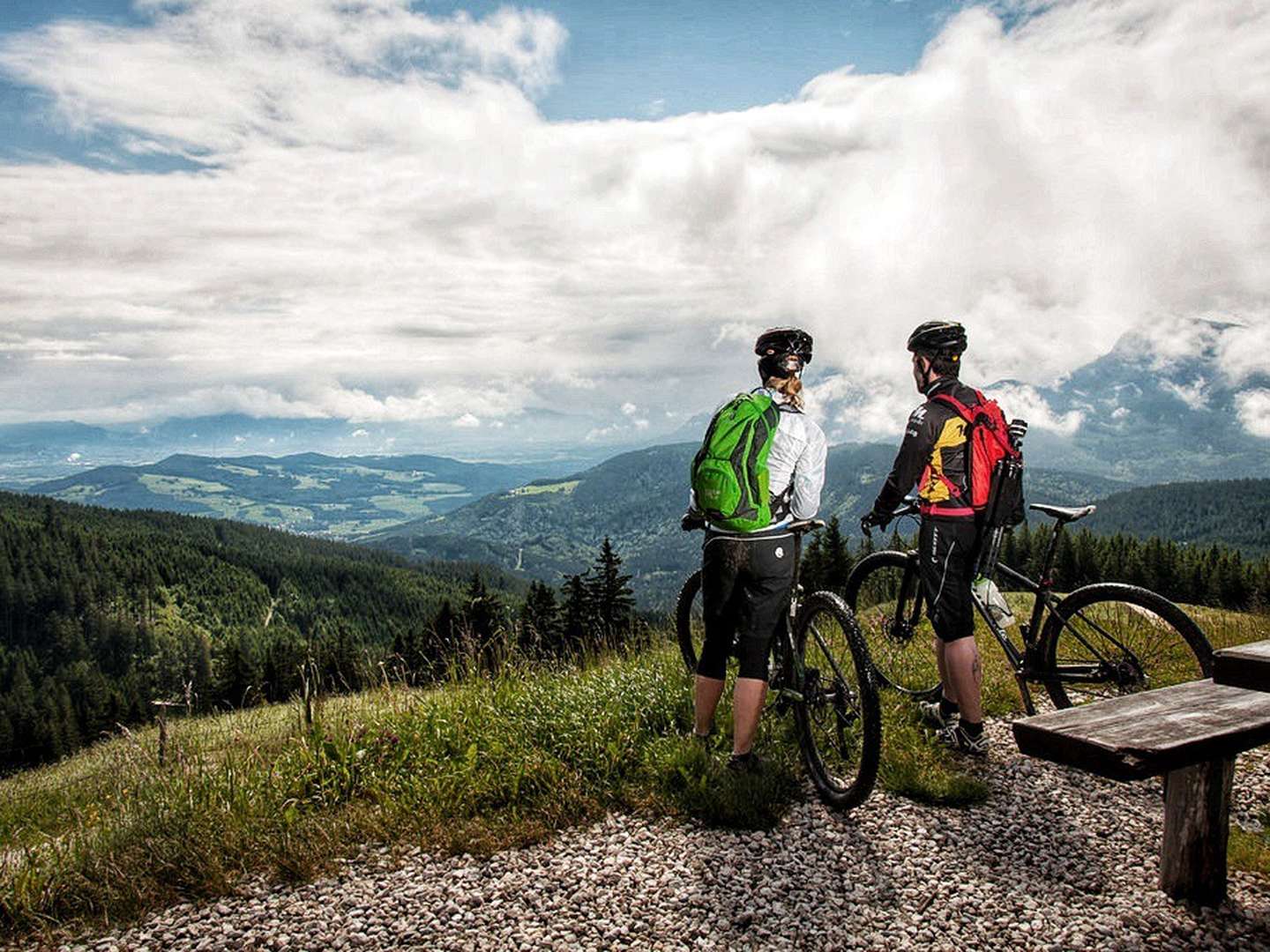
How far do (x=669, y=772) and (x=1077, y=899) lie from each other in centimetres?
287

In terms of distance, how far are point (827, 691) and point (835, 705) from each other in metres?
0.16

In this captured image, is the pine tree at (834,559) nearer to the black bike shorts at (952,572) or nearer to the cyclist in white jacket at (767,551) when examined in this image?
the black bike shorts at (952,572)

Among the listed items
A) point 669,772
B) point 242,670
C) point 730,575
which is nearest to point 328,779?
point 669,772

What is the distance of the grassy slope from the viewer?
4891 mm

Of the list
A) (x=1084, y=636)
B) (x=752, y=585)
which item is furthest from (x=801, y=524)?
(x=1084, y=636)

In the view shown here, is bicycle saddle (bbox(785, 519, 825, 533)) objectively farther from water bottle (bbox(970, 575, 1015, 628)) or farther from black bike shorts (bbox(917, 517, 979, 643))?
water bottle (bbox(970, 575, 1015, 628))

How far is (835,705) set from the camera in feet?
19.5

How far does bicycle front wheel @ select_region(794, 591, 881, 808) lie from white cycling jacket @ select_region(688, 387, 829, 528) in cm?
83

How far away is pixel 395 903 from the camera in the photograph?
4594 millimetres

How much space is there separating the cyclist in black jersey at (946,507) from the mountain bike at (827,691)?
0.96 meters

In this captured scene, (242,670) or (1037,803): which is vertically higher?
(1037,803)

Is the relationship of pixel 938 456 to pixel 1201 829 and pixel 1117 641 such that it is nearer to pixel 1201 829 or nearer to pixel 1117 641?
pixel 1117 641

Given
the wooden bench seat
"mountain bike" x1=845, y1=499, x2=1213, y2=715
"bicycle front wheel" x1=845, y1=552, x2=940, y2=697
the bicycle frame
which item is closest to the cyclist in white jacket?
"mountain bike" x1=845, y1=499, x2=1213, y2=715

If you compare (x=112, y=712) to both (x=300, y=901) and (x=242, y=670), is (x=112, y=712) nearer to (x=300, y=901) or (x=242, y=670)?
(x=242, y=670)
